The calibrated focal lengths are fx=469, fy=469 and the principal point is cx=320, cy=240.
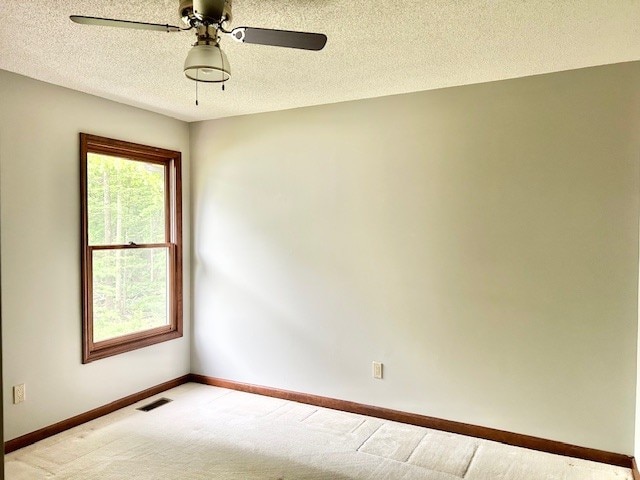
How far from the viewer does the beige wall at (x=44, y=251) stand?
305 cm

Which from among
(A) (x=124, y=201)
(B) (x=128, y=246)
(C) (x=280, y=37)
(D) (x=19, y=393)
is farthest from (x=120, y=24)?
(D) (x=19, y=393)

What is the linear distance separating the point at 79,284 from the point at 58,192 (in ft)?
2.26

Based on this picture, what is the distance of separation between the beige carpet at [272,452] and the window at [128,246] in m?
0.69

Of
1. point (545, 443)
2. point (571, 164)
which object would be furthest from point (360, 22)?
point (545, 443)

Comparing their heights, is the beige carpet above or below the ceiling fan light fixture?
below

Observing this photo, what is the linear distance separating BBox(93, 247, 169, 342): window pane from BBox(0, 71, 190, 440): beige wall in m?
0.22

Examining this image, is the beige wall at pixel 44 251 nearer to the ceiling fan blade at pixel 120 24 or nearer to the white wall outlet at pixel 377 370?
the ceiling fan blade at pixel 120 24

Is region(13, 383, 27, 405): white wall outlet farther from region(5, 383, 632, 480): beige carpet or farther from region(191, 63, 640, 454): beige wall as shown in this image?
region(191, 63, 640, 454): beige wall

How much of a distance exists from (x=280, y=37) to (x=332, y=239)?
203 centimetres

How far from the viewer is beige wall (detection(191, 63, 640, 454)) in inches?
114

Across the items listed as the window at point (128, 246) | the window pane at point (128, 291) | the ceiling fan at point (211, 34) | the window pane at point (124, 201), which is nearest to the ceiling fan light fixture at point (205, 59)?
the ceiling fan at point (211, 34)

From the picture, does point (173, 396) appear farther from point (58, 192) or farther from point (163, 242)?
point (58, 192)

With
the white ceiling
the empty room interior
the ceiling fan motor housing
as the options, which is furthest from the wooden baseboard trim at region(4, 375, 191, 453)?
the ceiling fan motor housing

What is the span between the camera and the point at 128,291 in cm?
395
